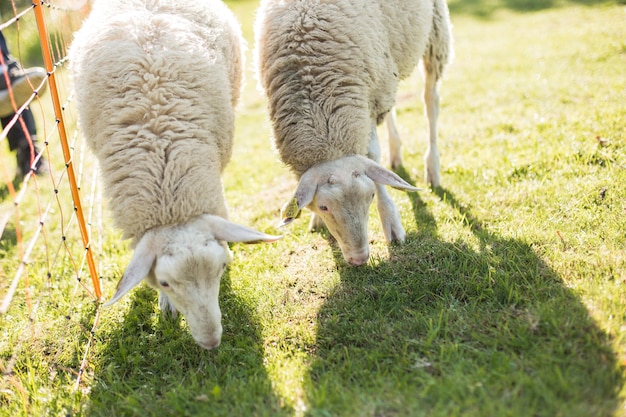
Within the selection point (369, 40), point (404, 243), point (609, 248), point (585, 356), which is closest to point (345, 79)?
point (369, 40)

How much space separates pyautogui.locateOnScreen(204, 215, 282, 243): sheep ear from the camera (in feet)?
9.37

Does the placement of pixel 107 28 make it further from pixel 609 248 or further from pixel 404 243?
pixel 609 248

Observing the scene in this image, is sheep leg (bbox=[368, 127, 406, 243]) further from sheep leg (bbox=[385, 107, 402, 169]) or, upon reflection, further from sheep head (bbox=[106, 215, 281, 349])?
sheep leg (bbox=[385, 107, 402, 169])

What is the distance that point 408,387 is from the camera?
99.7 inches

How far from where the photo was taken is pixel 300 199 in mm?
3371

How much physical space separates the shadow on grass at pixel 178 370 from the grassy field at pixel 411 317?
0.01m

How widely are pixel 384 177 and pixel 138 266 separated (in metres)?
1.65

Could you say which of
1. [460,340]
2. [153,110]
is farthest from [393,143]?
[460,340]

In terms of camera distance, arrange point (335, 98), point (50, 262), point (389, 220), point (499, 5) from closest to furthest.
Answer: point (335, 98)
point (389, 220)
point (50, 262)
point (499, 5)

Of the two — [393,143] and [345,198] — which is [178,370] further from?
[393,143]

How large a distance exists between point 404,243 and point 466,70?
6.17 meters

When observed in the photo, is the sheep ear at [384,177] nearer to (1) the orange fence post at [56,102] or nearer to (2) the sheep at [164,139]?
(2) the sheep at [164,139]

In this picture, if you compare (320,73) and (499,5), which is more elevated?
(320,73)

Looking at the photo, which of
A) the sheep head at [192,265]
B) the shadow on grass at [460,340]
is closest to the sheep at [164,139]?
the sheep head at [192,265]
